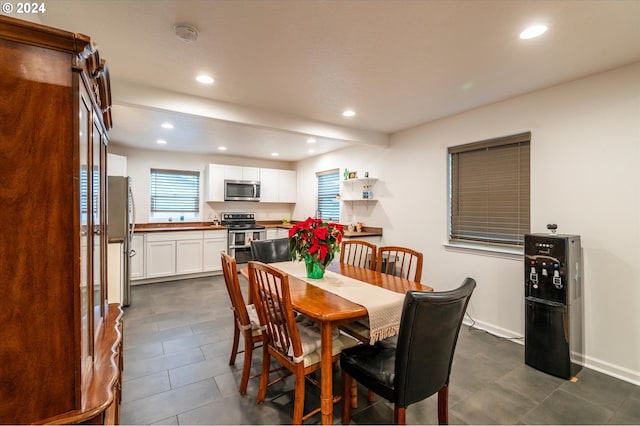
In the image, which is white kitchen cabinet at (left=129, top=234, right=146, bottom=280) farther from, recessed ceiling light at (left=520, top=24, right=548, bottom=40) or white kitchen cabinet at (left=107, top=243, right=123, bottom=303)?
recessed ceiling light at (left=520, top=24, right=548, bottom=40)

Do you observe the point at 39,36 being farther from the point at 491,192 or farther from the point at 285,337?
the point at 491,192

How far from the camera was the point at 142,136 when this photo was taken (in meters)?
4.59

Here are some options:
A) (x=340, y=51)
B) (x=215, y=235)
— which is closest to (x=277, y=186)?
(x=215, y=235)

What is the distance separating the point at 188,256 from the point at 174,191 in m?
1.47

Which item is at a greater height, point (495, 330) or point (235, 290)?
point (235, 290)

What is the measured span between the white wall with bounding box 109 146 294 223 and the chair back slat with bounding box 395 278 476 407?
5570 mm

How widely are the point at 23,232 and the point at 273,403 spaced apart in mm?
1791

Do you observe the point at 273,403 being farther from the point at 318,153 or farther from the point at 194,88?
the point at 318,153

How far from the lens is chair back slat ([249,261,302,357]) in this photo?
5.49ft

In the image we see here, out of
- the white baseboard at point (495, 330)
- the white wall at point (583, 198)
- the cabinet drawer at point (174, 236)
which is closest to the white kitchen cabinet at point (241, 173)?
the cabinet drawer at point (174, 236)

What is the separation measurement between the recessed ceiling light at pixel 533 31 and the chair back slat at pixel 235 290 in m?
2.41

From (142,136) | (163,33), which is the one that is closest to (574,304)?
(163,33)

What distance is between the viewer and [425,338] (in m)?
1.45

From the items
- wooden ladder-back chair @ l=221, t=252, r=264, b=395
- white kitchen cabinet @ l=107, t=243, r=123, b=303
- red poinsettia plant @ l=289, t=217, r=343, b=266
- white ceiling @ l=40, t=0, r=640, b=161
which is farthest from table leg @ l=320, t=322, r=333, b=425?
white kitchen cabinet @ l=107, t=243, r=123, b=303
